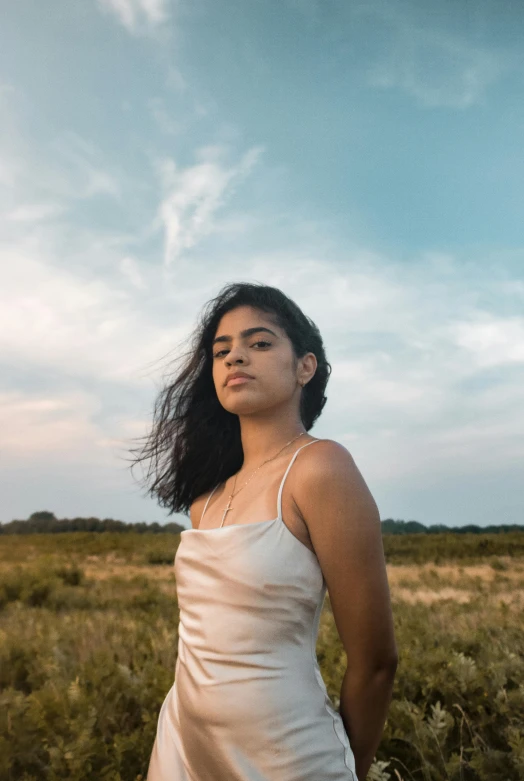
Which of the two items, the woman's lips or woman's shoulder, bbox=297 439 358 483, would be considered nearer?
woman's shoulder, bbox=297 439 358 483

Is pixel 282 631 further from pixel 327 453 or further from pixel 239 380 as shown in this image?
pixel 239 380

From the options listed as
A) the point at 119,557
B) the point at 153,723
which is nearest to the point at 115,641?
the point at 153,723

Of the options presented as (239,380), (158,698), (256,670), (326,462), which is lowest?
(158,698)

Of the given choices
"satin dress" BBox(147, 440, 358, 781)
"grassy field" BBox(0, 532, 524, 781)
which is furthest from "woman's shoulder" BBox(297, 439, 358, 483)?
"grassy field" BBox(0, 532, 524, 781)

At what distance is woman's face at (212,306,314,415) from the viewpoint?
2.16m

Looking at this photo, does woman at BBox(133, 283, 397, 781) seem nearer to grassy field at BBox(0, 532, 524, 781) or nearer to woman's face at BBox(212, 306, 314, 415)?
woman's face at BBox(212, 306, 314, 415)

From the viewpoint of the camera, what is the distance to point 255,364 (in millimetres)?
2189

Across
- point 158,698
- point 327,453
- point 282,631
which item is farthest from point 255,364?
point 158,698

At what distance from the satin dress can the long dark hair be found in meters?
0.73

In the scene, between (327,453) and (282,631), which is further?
(327,453)

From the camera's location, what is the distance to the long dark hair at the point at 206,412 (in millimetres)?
2438

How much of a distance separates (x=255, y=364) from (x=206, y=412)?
58 cm

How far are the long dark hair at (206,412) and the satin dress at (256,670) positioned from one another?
73 centimetres

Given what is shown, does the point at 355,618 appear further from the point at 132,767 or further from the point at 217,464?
the point at 132,767
